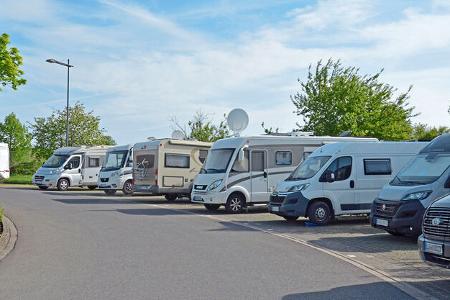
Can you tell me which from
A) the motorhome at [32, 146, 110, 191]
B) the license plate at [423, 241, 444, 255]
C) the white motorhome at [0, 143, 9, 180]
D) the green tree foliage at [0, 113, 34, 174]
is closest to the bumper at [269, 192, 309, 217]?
the license plate at [423, 241, 444, 255]

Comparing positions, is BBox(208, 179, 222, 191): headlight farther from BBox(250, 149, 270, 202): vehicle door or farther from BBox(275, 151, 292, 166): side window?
BBox(275, 151, 292, 166): side window

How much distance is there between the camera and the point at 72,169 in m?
34.3

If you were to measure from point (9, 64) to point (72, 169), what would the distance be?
20.8m

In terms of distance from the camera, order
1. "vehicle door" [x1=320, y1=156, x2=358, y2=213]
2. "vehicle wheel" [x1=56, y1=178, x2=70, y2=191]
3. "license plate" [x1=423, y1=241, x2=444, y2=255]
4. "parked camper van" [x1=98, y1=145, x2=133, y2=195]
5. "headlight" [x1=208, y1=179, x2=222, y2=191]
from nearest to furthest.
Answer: "license plate" [x1=423, y1=241, x2=444, y2=255]
"vehicle door" [x1=320, y1=156, x2=358, y2=213]
"headlight" [x1=208, y1=179, x2=222, y2=191]
"parked camper van" [x1=98, y1=145, x2=133, y2=195]
"vehicle wheel" [x1=56, y1=178, x2=70, y2=191]

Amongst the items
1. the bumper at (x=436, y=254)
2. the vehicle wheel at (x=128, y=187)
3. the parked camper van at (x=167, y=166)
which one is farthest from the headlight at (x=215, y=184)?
the bumper at (x=436, y=254)

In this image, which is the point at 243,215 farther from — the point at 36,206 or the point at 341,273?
the point at 341,273

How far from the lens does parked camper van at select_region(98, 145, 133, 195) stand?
29.7 meters

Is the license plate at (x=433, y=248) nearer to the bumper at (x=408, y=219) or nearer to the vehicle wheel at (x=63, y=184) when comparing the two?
the bumper at (x=408, y=219)

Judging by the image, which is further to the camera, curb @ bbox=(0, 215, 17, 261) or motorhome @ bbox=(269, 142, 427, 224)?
motorhome @ bbox=(269, 142, 427, 224)

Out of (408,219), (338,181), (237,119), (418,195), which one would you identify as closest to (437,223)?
(408,219)

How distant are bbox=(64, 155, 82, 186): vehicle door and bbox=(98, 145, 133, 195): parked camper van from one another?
14.5 ft

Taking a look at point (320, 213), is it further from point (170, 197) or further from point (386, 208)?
point (170, 197)

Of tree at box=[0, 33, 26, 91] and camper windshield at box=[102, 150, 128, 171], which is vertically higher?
tree at box=[0, 33, 26, 91]

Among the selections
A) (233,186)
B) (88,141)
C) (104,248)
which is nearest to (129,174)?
(233,186)
